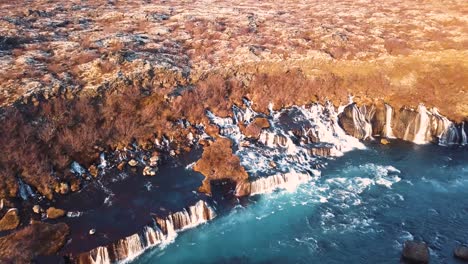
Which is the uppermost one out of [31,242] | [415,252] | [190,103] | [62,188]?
[190,103]

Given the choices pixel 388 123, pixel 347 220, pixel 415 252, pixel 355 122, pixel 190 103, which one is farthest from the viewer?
pixel 388 123

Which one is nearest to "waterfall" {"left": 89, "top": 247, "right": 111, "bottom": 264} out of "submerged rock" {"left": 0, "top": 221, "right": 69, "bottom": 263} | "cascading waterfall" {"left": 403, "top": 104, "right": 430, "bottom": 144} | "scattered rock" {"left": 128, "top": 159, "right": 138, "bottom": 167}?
"submerged rock" {"left": 0, "top": 221, "right": 69, "bottom": 263}

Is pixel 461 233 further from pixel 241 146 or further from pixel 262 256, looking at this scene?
pixel 241 146

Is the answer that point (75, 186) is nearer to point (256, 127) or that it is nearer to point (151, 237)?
point (151, 237)

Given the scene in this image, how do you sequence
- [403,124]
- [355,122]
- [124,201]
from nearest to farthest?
[124,201] → [403,124] → [355,122]

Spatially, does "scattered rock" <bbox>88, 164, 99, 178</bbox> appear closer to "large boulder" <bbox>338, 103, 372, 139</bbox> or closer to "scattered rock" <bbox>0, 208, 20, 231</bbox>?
"scattered rock" <bbox>0, 208, 20, 231</bbox>

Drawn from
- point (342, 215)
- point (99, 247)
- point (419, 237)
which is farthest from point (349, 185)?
point (99, 247)

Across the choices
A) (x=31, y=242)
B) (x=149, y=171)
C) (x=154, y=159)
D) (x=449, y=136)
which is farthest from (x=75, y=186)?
(x=449, y=136)
